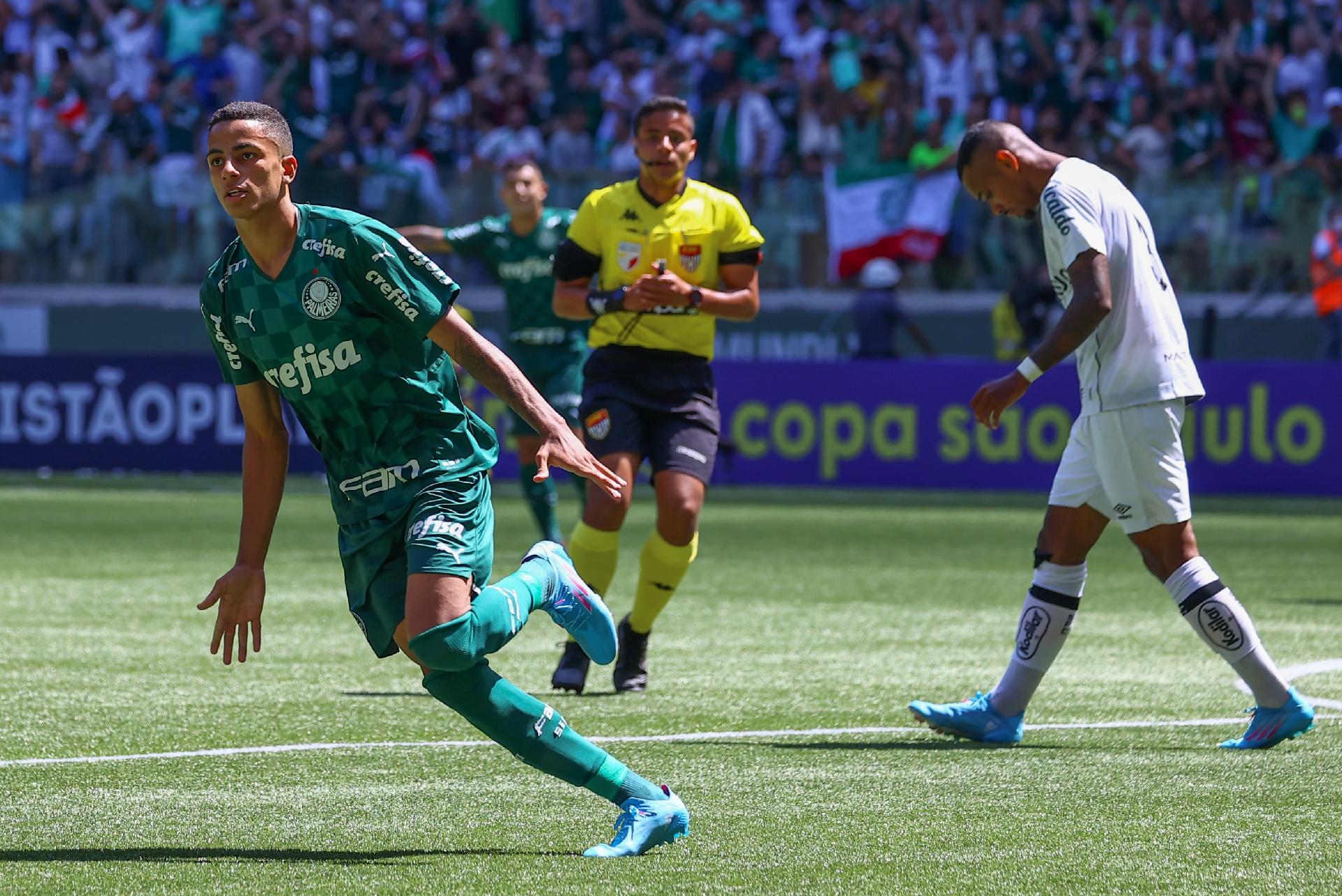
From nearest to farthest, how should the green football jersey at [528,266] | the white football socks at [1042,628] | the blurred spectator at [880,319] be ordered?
the white football socks at [1042,628], the green football jersey at [528,266], the blurred spectator at [880,319]

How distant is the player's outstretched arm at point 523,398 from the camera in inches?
181

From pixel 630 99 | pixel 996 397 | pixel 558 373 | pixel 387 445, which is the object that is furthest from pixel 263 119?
pixel 630 99

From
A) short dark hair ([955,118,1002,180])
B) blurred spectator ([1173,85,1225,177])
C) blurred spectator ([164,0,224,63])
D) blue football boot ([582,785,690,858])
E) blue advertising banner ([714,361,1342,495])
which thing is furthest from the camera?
blurred spectator ([164,0,224,63])

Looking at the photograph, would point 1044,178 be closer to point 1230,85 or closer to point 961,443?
point 961,443

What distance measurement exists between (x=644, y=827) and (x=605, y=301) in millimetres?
3330

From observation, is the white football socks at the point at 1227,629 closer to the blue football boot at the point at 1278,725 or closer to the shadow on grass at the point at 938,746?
the blue football boot at the point at 1278,725

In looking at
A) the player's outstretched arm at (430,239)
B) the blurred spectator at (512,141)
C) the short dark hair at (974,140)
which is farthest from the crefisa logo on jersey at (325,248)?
the blurred spectator at (512,141)

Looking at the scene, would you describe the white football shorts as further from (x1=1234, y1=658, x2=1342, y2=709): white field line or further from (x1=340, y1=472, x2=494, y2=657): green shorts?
(x1=340, y1=472, x2=494, y2=657): green shorts

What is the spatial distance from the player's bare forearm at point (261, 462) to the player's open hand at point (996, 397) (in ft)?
6.96

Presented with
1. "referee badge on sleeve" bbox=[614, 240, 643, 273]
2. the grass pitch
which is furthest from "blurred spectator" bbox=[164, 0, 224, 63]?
"referee badge on sleeve" bbox=[614, 240, 643, 273]

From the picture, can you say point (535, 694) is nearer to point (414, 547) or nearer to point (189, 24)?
point (414, 547)

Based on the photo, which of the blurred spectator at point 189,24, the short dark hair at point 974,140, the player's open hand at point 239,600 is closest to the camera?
the player's open hand at point 239,600

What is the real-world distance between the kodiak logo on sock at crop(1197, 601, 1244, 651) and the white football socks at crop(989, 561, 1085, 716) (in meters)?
0.45

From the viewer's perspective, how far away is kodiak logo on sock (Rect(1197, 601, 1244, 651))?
6.46m
